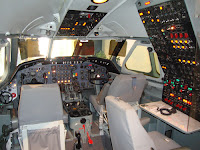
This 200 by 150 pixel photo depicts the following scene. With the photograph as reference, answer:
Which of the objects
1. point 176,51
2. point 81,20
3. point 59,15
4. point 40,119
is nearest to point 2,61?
point 59,15

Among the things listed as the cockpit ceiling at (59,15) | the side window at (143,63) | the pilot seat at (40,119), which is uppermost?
the cockpit ceiling at (59,15)

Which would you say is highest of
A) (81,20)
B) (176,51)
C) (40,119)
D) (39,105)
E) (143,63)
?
(81,20)

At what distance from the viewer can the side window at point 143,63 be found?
13.5 feet

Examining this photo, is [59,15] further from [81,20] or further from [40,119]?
[40,119]

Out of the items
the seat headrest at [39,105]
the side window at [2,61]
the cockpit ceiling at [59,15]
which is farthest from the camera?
the side window at [2,61]

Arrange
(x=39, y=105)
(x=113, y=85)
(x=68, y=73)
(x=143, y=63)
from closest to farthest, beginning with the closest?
(x=39, y=105) < (x=113, y=85) < (x=68, y=73) < (x=143, y=63)

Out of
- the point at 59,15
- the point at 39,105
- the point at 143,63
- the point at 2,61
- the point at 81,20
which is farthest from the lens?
the point at 143,63

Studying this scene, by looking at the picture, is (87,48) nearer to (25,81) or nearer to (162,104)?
(25,81)

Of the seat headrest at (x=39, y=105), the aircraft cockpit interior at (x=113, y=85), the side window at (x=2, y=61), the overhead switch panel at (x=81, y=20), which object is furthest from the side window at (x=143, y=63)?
the side window at (x=2, y=61)

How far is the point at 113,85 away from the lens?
3.04m

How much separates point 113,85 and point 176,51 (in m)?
1.14

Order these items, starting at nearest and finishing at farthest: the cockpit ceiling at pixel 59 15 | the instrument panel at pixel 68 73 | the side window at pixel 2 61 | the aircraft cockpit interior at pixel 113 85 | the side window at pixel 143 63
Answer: the cockpit ceiling at pixel 59 15
the aircraft cockpit interior at pixel 113 85
the side window at pixel 2 61
the side window at pixel 143 63
the instrument panel at pixel 68 73

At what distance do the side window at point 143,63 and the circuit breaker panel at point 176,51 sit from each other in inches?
33.8

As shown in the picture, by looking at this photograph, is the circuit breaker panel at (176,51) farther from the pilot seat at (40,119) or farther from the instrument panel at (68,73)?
the instrument panel at (68,73)
